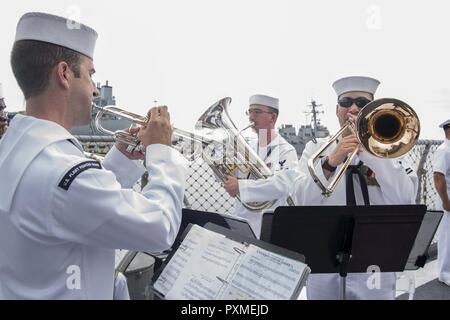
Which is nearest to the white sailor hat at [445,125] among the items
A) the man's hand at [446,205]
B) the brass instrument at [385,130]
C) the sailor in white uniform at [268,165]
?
the man's hand at [446,205]

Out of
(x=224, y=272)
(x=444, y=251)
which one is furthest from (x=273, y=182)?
(x=444, y=251)

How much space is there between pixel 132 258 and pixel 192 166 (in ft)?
5.76

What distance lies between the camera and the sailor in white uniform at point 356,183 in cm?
259

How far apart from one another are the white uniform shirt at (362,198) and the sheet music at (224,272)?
1271 millimetres

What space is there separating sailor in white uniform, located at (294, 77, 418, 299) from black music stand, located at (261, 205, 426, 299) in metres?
0.52

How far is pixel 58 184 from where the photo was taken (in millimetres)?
1306

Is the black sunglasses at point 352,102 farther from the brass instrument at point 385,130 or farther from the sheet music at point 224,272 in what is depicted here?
the sheet music at point 224,272

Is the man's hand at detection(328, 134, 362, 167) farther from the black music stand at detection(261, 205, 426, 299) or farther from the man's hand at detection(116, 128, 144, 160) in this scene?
the man's hand at detection(116, 128, 144, 160)

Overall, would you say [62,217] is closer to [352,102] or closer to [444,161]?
[352,102]

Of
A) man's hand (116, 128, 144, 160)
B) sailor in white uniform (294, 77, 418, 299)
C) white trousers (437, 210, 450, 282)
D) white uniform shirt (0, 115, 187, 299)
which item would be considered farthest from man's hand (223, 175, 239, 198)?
white trousers (437, 210, 450, 282)

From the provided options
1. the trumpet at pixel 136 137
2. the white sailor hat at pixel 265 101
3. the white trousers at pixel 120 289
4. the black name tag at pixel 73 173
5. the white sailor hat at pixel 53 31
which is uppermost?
the white sailor hat at pixel 265 101
